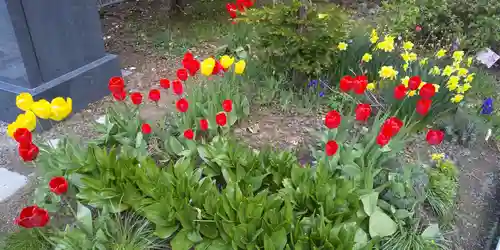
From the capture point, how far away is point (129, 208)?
2289 mm

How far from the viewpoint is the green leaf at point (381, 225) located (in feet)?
7.10

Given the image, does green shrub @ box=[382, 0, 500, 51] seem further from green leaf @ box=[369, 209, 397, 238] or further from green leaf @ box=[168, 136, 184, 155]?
green leaf @ box=[168, 136, 184, 155]

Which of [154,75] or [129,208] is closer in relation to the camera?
[129,208]

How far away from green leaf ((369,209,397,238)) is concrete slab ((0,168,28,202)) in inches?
85.8

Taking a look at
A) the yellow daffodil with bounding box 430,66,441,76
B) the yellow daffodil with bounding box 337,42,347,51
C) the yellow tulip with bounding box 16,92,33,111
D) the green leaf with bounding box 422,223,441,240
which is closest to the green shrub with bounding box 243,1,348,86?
the yellow daffodil with bounding box 337,42,347,51

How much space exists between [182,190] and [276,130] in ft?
3.57

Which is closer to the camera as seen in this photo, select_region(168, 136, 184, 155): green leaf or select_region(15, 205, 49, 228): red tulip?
select_region(15, 205, 49, 228): red tulip

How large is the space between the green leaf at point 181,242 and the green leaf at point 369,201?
33.7 inches

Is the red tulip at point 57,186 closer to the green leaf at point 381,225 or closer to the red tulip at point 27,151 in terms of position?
the red tulip at point 27,151

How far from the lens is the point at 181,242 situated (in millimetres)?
2037

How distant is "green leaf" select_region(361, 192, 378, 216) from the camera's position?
7.13 ft

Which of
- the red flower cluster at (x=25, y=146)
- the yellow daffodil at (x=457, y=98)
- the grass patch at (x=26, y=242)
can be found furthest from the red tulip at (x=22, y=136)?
the yellow daffodil at (x=457, y=98)

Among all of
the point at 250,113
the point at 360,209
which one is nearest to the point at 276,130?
the point at 250,113

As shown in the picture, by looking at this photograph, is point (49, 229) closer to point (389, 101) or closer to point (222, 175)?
point (222, 175)
